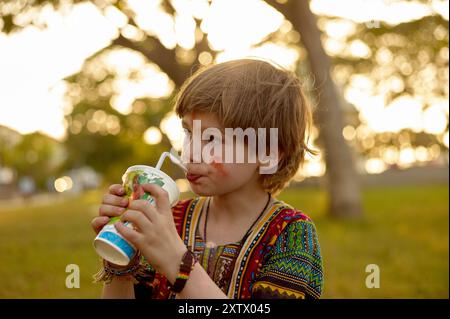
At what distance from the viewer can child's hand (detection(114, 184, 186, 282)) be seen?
3.99ft

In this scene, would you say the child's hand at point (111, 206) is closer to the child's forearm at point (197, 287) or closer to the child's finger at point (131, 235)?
the child's finger at point (131, 235)

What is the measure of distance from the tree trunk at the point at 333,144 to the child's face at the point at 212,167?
7.93 m

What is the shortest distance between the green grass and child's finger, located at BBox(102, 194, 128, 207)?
3.18 metres

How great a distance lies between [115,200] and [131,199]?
0.05 m

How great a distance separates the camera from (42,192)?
53344 mm

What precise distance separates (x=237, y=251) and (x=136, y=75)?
1168 centimetres

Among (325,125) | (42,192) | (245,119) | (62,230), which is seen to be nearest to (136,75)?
(62,230)

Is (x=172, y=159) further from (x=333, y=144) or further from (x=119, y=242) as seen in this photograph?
(x=333, y=144)

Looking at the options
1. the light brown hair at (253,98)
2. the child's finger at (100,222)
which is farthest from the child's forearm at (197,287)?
the light brown hair at (253,98)

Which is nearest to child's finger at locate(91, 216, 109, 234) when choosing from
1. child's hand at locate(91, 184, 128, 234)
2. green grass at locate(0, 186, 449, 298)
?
child's hand at locate(91, 184, 128, 234)

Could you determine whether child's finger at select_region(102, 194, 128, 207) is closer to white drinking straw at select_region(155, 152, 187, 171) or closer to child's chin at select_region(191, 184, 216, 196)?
white drinking straw at select_region(155, 152, 187, 171)

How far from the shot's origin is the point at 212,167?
152cm

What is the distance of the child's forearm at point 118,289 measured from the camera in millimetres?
1573

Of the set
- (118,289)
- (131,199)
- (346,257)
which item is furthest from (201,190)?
(346,257)
